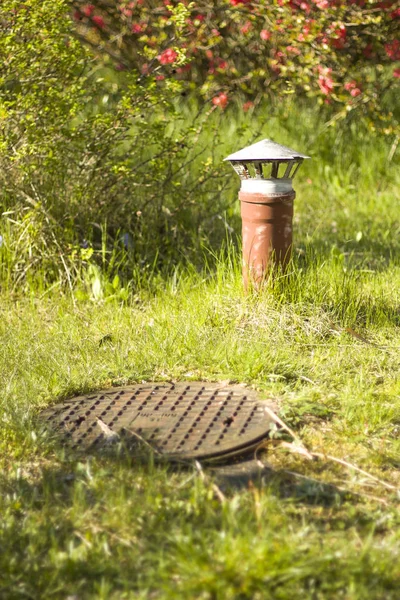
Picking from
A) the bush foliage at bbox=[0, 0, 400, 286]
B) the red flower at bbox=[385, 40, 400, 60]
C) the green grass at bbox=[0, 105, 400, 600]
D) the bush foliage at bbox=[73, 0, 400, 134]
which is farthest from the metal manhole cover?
the red flower at bbox=[385, 40, 400, 60]

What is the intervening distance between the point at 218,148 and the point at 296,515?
454 centimetres

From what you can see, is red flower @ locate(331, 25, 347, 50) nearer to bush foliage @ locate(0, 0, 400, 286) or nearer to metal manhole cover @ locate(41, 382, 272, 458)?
bush foliage @ locate(0, 0, 400, 286)

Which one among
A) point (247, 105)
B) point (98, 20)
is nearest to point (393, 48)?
point (247, 105)

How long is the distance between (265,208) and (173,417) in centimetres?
121

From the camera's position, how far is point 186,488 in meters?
2.68

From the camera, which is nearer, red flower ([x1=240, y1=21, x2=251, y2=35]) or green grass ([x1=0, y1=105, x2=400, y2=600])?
green grass ([x1=0, y1=105, x2=400, y2=600])

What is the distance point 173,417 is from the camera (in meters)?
3.16

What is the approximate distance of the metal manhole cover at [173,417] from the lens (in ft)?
9.68

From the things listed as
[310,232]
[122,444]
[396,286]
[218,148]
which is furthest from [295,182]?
[122,444]

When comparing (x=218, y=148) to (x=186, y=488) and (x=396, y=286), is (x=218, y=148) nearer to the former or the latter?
(x=396, y=286)

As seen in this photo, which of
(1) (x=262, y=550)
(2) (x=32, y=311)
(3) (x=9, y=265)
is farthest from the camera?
(3) (x=9, y=265)

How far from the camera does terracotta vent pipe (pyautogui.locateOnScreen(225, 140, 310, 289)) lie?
388 cm

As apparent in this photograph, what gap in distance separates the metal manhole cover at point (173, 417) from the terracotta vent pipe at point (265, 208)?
79 cm

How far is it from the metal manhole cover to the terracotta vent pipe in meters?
0.79
